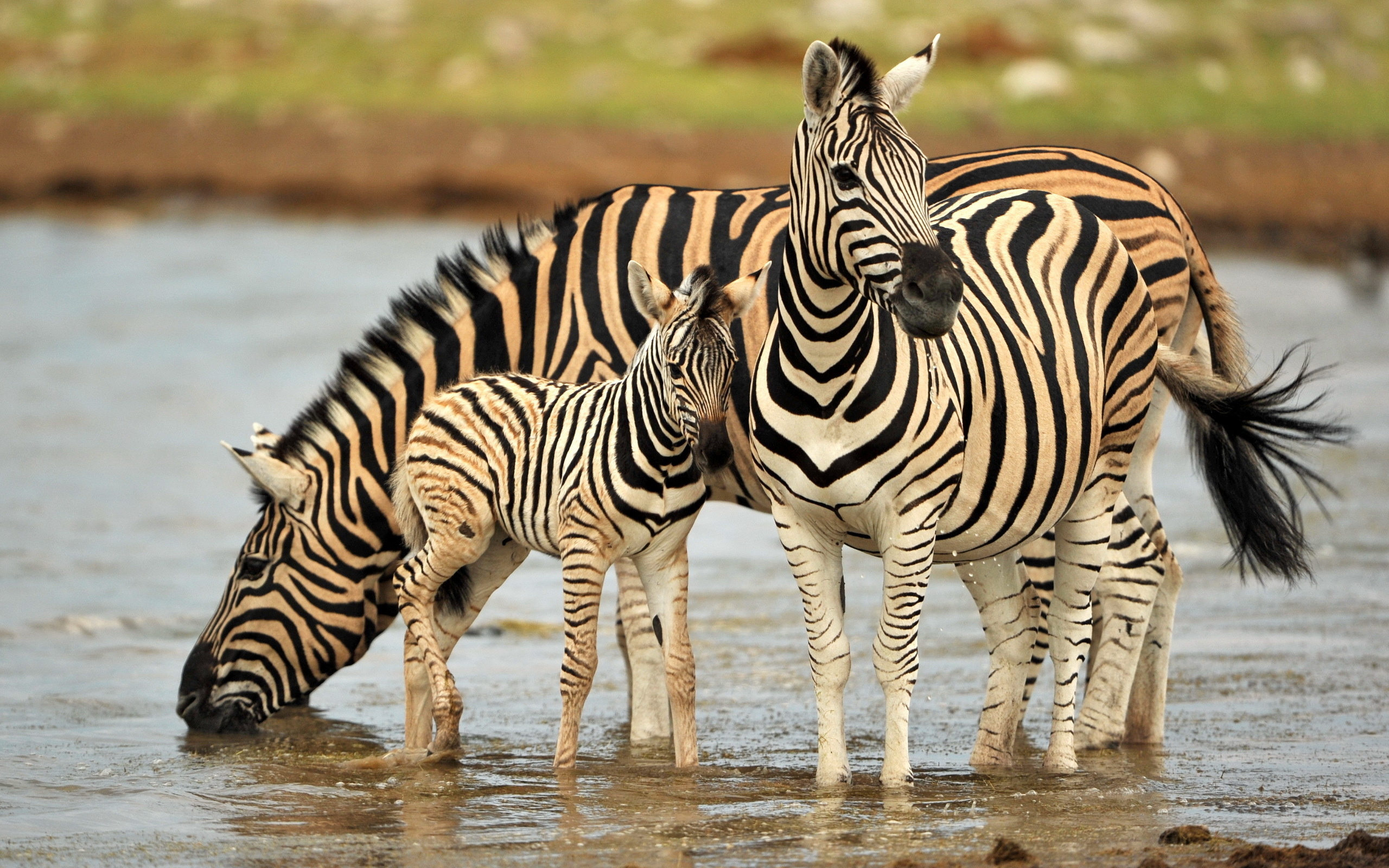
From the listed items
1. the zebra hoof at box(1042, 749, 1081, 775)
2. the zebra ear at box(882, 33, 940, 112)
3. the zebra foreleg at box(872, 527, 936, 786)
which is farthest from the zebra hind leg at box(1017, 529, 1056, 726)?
the zebra ear at box(882, 33, 940, 112)

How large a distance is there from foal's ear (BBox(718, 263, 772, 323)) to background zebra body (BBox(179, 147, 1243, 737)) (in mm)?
1107

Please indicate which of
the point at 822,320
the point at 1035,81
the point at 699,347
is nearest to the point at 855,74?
the point at 822,320

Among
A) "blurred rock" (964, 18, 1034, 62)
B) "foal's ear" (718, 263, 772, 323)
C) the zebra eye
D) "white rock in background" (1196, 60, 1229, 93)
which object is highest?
"blurred rock" (964, 18, 1034, 62)

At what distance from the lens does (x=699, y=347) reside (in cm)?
625

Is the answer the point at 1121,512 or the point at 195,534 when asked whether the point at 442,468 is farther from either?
the point at 195,534

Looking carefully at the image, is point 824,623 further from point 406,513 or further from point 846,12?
point 846,12

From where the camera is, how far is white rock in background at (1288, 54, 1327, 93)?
115ft

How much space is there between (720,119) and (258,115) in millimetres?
9507

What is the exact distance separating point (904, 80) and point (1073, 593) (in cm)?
233

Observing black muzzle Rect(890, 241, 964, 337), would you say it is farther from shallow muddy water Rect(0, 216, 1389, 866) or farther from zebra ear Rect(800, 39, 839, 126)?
shallow muddy water Rect(0, 216, 1389, 866)

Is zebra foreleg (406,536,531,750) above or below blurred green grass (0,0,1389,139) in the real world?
below

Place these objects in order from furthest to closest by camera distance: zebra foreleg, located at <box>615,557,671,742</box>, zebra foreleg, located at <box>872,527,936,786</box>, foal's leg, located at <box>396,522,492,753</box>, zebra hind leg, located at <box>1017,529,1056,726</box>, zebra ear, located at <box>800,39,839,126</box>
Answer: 1. zebra foreleg, located at <box>615,557,671,742</box>
2. zebra hind leg, located at <box>1017,529,1056,726</box>
3. foal's leg, located at <box>396,522,492,753</box>
4. zebra foreleg, located at <box>872,527,936,786</box>
5. zebra ear, located at <box>800,39,839,126</box>

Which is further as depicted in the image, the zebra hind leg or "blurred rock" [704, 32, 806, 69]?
"blurred rock" [704, 32, 806, 69]

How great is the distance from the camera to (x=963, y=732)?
7.47 metres
